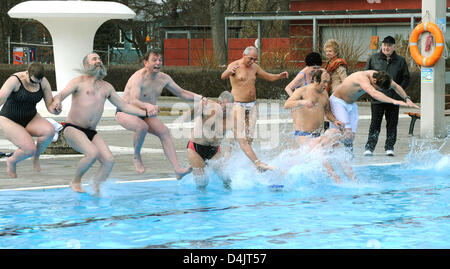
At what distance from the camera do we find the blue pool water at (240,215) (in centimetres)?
Answer: 746

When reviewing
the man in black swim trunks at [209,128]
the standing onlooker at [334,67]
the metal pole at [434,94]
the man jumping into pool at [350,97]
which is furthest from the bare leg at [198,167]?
the metal pole at [434,94]

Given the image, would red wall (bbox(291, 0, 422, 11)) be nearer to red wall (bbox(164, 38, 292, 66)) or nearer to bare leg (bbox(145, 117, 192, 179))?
red wall (bbox(164, 38, 292, 66))

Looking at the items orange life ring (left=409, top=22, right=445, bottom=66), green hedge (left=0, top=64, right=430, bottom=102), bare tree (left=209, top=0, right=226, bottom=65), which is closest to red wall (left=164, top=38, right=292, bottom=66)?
bare tree (left=209, top=0, right=226, bottom=65)

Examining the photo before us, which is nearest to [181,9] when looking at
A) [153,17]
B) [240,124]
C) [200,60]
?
[153,17]

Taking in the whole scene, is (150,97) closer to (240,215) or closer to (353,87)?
(240,215)

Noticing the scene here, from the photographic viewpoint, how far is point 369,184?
1074cm

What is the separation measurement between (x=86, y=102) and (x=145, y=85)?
1041 mm

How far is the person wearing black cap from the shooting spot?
13.3 meters

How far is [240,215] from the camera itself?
8688mm

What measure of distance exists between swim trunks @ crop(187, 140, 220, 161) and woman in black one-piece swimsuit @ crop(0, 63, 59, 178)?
1.72 meters

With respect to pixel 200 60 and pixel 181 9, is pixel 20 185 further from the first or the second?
pixel 181 9

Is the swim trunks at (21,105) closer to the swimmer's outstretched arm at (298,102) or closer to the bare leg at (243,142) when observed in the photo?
the bare leg at (243,142)

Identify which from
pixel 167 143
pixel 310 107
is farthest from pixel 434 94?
pixel 167 143
